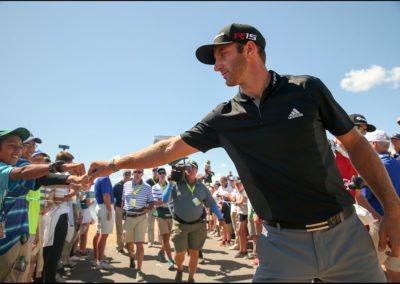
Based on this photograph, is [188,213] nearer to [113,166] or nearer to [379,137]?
[379,137]

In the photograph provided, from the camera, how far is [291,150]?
225 centimetres

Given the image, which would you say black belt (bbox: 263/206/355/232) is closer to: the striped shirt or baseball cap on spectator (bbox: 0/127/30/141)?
baseball cap on spectator (bbox: 0/127/30/141)

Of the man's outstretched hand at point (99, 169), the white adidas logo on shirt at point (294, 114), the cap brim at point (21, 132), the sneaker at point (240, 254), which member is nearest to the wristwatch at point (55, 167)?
the cap brim at point (21, 132)

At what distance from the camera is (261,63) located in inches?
107

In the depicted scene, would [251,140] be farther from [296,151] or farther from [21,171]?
[21,171]

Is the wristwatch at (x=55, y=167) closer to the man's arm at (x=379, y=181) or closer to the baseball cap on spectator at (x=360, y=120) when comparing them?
the man's arm at (x=379, y=181)

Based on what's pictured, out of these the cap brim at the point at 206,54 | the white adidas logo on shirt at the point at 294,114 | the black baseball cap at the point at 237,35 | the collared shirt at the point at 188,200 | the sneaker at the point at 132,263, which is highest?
the black baseball cap at the point at 237,35

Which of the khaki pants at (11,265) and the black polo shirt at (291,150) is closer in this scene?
the black polo shirt at (291,150)

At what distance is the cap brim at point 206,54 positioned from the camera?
2.82m

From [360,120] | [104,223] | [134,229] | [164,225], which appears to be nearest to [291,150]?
[360,120]

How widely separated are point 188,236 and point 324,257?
583 cm

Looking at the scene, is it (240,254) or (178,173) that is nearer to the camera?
(178,173)

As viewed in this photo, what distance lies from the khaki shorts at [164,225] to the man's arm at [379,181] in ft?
25.6

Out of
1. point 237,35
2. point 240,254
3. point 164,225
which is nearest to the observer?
point 237,35
